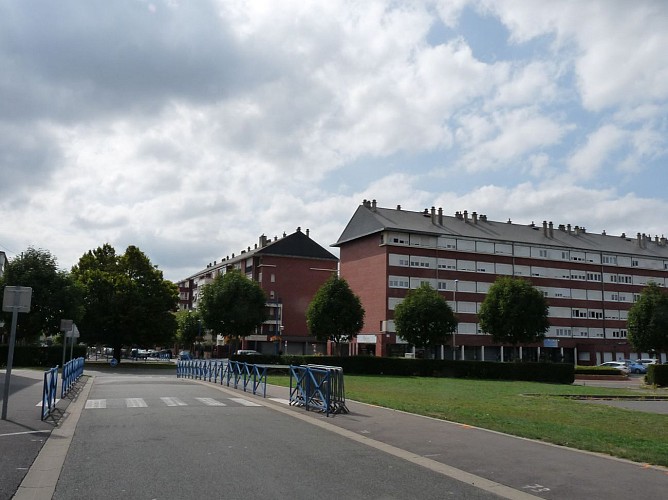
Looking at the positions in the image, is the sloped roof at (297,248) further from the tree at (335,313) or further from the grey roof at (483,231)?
the tree at (335,313)

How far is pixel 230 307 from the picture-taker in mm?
58719

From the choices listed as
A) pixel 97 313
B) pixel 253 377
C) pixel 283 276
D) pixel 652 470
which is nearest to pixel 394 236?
pixel 283 276

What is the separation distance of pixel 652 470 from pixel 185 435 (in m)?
7.56

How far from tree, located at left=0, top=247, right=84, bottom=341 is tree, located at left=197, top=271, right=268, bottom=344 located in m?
11.7

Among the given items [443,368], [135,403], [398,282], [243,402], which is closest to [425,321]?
[443,368]

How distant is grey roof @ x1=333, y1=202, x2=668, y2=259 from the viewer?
247 feet

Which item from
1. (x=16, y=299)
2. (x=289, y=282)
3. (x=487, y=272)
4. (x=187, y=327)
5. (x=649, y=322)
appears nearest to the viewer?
(x=16, y=299)

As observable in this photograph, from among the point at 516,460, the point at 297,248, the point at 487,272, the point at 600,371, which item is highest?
the point at 297,248

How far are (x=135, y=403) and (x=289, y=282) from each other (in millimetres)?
75933

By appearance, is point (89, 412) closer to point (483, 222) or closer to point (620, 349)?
point (483, 222)

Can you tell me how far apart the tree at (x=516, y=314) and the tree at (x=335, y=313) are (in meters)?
11.7

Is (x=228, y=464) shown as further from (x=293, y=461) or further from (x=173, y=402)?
(x=173, y=402)

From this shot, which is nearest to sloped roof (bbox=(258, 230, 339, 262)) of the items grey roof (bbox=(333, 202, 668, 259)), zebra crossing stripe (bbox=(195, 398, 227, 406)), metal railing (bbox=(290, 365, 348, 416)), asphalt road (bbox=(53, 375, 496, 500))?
grey roof (bbox=(333, 202, 668, 259))

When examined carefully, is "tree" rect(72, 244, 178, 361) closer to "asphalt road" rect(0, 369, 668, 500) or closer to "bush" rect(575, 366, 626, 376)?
"bush" rect(575, 366, 626, 376)
